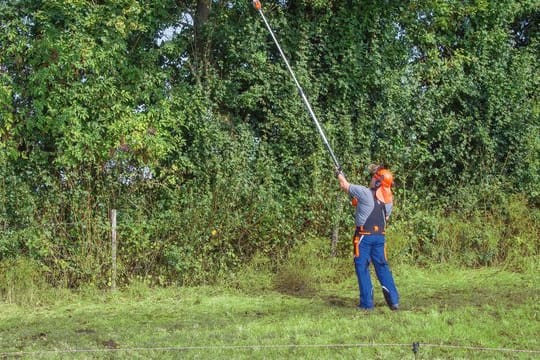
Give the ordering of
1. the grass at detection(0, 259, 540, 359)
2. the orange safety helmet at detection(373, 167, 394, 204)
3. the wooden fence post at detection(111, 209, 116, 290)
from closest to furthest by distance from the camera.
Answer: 1. the grass at detection(0, 259, 540, 359)
2. the orange safety helmet at detection(373, 167, 394, 204)
3. the wooden fence post at detection(111, 209, 116, 290)

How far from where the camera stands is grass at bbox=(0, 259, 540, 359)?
7984mm

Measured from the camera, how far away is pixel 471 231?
45.7 ft

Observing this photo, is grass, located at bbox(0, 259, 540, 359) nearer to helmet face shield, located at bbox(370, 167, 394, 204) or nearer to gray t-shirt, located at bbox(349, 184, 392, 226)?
gray t-shirt, located at bbox(349, 184, 392, 226)

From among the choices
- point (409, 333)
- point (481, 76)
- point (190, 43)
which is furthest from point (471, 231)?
point (190, 43)

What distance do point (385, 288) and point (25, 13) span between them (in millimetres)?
8289

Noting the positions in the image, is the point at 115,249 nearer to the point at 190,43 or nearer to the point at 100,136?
the point at 100,136

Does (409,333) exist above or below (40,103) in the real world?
below

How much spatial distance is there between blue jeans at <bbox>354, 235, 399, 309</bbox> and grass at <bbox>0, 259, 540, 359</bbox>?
22cm

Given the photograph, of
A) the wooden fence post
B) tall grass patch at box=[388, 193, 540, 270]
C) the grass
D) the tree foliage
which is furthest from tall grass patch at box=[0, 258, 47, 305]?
tall grass patch at box=[388, 193, 540, 270]

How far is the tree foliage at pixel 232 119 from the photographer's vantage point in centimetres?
1273

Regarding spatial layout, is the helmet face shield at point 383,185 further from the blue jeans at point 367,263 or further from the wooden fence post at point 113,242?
the wooden fence post at point 113,242

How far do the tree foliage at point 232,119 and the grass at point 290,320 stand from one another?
996 mm

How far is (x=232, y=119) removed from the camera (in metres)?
14.6

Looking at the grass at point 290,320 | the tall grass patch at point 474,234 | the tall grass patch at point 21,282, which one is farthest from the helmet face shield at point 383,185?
the tall grass patch at point 21,282
